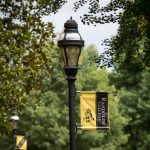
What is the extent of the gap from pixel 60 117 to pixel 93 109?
4389cm

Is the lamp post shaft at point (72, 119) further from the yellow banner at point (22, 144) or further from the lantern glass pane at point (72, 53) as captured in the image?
the yellow banner at point (22, 144)

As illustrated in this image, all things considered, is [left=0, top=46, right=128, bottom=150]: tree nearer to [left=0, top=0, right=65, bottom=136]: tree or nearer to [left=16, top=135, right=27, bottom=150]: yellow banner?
[left=16, top=135, right=27, bottom=150]: yellow banner

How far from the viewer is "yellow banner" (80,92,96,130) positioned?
12.2 metres

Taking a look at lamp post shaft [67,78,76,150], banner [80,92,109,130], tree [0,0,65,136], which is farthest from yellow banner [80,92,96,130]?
tree [0,0,65,136]

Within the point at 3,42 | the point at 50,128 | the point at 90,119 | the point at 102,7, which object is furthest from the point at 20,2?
the point at 50,128

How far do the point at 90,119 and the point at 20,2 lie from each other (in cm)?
1165

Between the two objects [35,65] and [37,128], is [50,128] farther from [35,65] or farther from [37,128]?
[35,65]

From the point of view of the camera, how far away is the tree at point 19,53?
22797 mm

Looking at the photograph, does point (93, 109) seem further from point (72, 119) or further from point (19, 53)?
point (19, 53)

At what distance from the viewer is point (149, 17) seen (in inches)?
620

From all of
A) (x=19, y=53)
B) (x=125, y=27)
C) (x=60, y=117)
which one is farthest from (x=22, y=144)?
(x=60, y=117)

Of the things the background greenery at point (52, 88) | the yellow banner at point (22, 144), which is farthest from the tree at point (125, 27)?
the yellow banner at point (22, 144)

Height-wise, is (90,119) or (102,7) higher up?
(102,7)

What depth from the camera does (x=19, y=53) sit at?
74.7 ft
